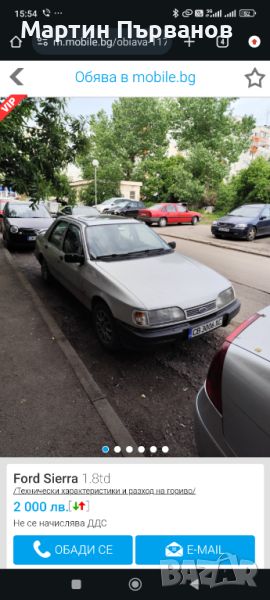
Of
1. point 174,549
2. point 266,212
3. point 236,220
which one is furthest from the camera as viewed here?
point 266,212

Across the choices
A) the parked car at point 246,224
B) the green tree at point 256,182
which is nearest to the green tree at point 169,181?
the green tree at point 256,182

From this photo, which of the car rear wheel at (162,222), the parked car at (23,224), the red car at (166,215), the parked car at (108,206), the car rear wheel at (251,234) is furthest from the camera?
the parked car at (108,206)

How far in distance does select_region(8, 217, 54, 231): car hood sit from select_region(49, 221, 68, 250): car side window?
3837mm

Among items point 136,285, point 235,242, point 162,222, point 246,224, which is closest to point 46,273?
point 136,285

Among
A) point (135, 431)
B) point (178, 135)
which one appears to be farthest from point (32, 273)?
point (178, 135)

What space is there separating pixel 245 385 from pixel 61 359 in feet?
8.65

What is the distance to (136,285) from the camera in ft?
11.7

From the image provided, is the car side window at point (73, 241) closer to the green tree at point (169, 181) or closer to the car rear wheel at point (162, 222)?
the car rear wheel at point (162, 222)

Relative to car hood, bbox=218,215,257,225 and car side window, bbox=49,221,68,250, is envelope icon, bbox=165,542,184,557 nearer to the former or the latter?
car side window, bbox=49,221,68,250

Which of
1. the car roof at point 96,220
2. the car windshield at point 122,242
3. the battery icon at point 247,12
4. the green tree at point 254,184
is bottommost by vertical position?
the car windshield at point 122,242

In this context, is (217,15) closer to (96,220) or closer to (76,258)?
(76,258)

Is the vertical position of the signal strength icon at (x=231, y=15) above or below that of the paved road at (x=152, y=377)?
above

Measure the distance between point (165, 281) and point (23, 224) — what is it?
717 cm

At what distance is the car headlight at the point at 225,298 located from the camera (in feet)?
12.4
